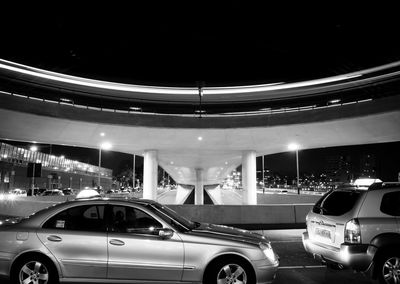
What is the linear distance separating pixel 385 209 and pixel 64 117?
17074 mm

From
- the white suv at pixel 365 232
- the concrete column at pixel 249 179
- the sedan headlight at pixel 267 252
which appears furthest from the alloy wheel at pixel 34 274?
the concrete column at pixel 249 179

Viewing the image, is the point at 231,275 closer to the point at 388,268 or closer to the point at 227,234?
the point at 227,234

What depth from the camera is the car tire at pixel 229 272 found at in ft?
18.5

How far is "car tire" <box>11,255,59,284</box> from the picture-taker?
5.78 m

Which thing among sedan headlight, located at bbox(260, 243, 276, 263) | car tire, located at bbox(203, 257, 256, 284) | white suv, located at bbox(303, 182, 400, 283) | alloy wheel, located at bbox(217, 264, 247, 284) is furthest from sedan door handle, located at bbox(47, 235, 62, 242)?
white suv, located at bbox(303, 182, 400, 283)

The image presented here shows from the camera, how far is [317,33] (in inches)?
736

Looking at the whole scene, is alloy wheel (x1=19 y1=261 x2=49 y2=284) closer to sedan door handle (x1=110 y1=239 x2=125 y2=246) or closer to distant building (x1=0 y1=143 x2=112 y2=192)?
sedan door handle (x1=110 y1=239 x2=125 y2=246)

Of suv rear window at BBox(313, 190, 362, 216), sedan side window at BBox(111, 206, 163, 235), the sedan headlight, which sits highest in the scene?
suv rear window at BBox(313, 190, 362, 216)

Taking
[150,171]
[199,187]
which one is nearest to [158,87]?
[150,171]

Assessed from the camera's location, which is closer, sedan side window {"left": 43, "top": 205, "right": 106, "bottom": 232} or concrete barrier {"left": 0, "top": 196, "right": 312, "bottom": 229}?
sedan side window {"left": 43, "top": 205, "right": 106, "bottom": 232}

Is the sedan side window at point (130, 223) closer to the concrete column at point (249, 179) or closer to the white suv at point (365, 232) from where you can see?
the white suv at point (365, 232)

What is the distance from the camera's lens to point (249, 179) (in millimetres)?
29375

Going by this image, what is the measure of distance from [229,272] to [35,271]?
3.01 metres

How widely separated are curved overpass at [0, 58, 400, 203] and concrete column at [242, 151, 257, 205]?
398 centimetres
